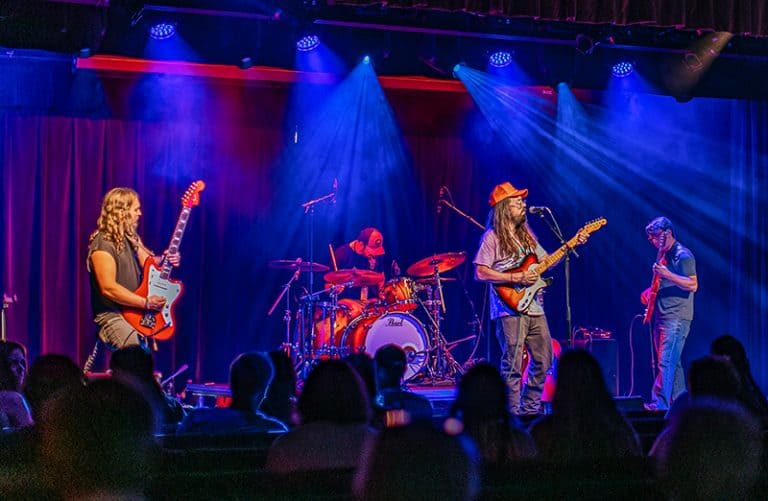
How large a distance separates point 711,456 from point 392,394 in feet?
9.49

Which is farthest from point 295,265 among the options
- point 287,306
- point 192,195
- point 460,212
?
point 460,212

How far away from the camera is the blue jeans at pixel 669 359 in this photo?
1036 cm

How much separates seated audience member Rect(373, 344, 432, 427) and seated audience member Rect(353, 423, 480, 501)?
258 cm

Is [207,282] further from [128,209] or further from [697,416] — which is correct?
[697,416]

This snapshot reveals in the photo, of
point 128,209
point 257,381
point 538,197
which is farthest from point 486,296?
point 257,381

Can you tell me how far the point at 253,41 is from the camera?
31.3 ft

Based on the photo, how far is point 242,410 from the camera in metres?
4.65

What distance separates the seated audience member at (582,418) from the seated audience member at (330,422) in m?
0.79

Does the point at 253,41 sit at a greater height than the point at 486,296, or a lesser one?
greater

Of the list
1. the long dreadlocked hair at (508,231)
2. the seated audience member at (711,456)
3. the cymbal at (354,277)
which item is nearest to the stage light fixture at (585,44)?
the long dreadlocked hair at (508,231)

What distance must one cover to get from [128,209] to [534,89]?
18.7ft

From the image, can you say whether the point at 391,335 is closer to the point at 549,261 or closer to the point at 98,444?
the point at 549,261

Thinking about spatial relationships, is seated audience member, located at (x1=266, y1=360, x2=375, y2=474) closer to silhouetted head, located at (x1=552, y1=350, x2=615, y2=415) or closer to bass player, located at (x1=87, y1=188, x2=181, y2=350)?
silhouetted head, located at (x1=552, y1=350, x2=615, y2=415)

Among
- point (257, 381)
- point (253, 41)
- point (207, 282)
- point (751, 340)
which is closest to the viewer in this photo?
point (257, 381)
